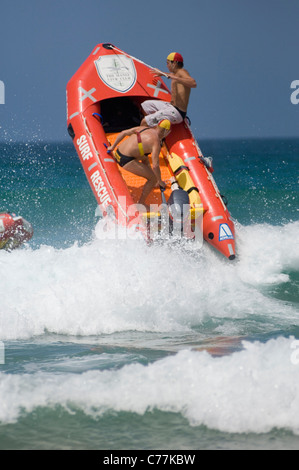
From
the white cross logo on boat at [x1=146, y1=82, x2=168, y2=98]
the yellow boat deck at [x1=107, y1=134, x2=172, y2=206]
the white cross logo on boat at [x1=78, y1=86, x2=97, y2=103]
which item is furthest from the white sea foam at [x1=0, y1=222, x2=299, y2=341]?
the white cross logo on boat at [x1=146, y1=82, x2=168, y2=98]

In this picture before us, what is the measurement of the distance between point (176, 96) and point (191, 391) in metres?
3.75

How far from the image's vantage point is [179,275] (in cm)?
465

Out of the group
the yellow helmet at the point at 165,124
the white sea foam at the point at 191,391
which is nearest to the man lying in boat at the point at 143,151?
the yellow helmet at the point at 165,124

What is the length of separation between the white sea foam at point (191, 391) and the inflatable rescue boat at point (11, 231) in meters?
2.47

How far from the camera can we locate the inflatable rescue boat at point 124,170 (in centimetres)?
530

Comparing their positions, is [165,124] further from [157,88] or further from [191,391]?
[191,391]

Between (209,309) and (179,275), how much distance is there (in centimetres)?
40

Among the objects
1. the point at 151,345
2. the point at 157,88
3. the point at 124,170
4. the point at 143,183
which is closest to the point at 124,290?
the point at 151,345

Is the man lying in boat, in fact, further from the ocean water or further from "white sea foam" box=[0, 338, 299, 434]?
"white sea foam" box=[0, 338, 299, 434]

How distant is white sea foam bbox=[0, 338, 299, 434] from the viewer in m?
2.68

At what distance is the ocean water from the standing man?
1.24m

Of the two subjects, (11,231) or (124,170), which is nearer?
(11,231)

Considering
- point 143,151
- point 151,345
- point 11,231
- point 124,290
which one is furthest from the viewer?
point 143,151

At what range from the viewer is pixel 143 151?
5543 millimetres
